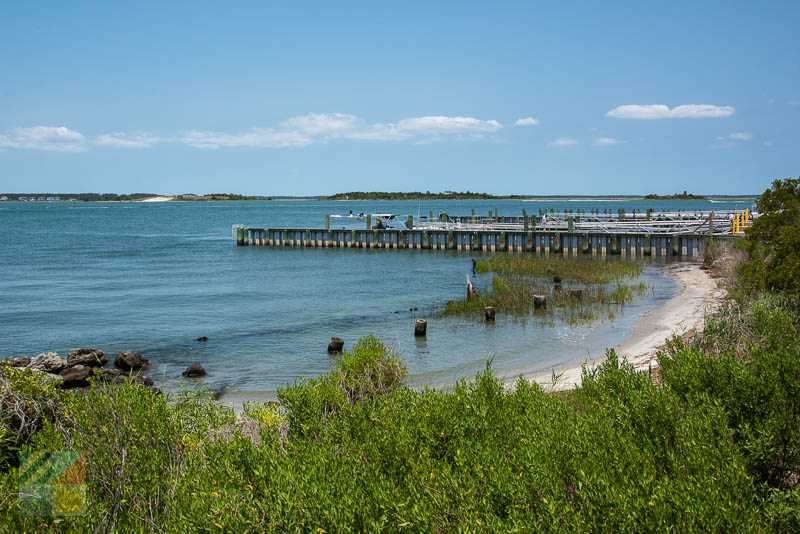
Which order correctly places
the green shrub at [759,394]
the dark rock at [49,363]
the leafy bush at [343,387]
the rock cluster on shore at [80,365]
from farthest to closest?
the dark rock at [49,363] < the rock cluster on shore at [80,365] < the leafy bush at [343,387] < the green shrub at [759,394]

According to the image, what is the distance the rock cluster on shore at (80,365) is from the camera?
15.3 m

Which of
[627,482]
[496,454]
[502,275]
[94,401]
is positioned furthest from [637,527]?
Answer: [502,275]

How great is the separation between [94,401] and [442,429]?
401 cm

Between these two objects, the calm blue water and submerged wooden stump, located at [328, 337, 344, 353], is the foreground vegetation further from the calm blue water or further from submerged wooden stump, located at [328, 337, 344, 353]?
submerged wooden stump, located at [328, 337, 344, 353]

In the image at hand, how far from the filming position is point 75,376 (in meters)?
15.5

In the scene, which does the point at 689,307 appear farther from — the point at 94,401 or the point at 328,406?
the point at 94,401

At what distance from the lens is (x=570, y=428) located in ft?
21.9

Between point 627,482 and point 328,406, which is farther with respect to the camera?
point 328,406

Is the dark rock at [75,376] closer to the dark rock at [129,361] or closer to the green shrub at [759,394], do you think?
the dark rock at [129,361]

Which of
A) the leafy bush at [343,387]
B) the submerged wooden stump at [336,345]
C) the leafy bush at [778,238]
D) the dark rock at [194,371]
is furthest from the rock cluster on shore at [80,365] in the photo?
the leafy bush at [778,238]

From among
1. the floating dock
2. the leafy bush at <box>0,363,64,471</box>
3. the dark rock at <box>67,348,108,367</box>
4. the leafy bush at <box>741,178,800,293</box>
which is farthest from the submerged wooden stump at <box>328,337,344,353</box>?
the floating dock

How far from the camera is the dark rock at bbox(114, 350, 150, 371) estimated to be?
17.1m

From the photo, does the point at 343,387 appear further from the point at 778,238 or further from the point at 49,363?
the point at 778,238

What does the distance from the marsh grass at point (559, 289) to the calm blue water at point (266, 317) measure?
1.06 metres
